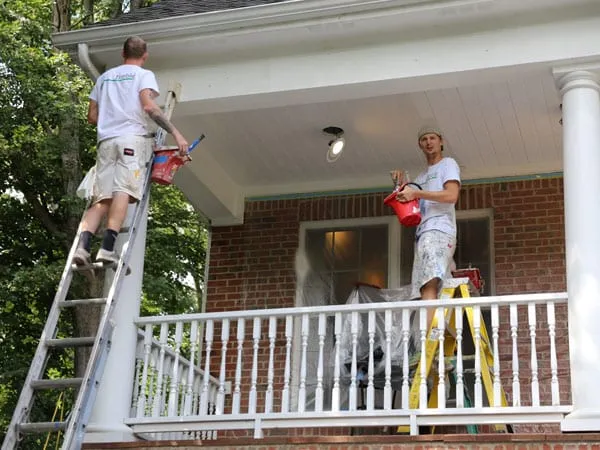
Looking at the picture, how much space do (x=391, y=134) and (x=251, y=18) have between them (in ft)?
6.85

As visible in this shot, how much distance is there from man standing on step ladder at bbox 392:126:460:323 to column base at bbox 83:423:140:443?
7.49ft

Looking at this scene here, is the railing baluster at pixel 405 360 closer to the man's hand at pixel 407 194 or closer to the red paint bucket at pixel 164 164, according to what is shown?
the man's hand at pixel 407 194

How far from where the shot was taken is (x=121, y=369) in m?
7.05

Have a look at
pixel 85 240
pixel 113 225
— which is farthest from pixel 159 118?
pixel 85 240

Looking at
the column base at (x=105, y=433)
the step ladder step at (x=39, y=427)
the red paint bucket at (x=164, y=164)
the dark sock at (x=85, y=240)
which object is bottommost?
the step ladder step at (x=39, y=427)

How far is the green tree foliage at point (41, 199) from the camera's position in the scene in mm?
12773

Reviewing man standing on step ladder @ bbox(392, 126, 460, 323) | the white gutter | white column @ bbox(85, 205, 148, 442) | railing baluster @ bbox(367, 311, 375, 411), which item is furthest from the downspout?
railing baluster @ bbox(367, 311, 375, 411)

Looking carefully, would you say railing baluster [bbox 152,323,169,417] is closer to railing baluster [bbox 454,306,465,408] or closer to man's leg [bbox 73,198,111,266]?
man's leg [bbox 73,198,111,266]

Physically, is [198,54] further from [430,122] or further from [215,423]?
[215,423]

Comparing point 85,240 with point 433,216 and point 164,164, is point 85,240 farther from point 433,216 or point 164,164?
point 433,216

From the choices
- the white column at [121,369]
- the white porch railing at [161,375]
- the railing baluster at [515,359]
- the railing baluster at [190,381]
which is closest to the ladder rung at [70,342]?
the white column at [121,369]

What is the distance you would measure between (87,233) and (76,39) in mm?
2009

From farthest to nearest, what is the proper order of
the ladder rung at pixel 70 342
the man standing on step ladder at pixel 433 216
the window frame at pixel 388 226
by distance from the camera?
1. the window frame at pixel 388 226
2. the man standing on step ladder at pixel 433 216
3. the ladder rung at pixel 70 342

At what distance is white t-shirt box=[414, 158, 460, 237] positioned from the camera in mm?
7234
